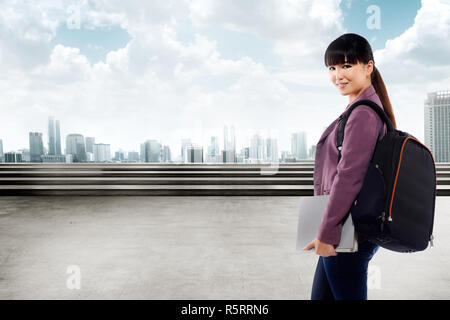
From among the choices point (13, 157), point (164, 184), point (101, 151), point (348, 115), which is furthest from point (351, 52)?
point (101, 151)

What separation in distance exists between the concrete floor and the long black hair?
199 cm

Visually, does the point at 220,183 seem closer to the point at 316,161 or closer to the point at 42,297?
the point at 42,297

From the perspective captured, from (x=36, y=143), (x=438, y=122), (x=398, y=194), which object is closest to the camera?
(x=398, y=194)

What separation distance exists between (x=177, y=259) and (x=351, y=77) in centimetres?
301

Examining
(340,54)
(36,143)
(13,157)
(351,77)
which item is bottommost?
(13,157)

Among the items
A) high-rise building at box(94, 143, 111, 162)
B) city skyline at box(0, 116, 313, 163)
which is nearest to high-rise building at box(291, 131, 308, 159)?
city skyline at box(0, 116, 313, 163)

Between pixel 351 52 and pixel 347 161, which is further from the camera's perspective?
pixel 351 52

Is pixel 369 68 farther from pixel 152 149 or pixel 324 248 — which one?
pixel 152 149

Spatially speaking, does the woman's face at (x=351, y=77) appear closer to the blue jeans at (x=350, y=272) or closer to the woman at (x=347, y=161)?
the woman at (x=347, y=161)

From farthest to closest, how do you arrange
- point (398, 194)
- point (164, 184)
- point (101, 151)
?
point (101, 151) → point (164, 184) → point (398, 194)

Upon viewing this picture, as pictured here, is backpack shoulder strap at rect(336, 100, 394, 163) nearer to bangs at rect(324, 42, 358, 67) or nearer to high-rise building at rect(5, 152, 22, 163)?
bangs at rect(324, 42, 358, 67)

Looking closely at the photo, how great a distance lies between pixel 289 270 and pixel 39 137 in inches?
1573

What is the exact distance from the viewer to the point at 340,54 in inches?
62.3
